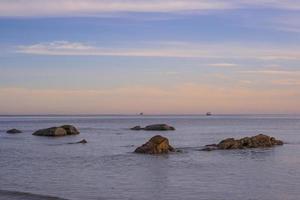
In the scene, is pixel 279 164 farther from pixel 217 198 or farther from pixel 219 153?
pixel 217 198

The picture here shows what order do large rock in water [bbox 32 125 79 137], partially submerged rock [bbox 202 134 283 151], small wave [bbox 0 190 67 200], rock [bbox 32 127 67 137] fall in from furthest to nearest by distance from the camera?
large rock in water [bbox 32 125 79 137] < rock [bbox 32 127 67 137] < partially submerged rock [bbox 202 134 283 151] < small wave [bbox 0 190 67 200]

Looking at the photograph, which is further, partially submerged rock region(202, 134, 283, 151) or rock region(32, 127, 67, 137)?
rock region(32, 127, 67, 137)

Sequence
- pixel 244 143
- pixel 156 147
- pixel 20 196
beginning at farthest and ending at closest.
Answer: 1. pixel 244 143
2. pixel 156 147
3. pixel 20 196

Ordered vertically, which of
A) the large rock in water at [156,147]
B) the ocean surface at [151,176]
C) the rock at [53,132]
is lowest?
the ocean surface at [151,176]

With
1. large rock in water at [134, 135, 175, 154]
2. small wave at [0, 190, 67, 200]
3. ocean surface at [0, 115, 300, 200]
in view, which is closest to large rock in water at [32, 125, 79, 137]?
ocean surface at [0, 115, 300, 200]

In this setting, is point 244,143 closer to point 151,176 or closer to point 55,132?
point 151,176

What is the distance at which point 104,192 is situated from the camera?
3041cm

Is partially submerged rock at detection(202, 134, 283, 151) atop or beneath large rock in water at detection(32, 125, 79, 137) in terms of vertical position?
beneath

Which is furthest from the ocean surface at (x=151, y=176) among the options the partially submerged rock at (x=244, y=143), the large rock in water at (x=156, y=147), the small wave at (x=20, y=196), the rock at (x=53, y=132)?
the rock at (x=53, y=132)

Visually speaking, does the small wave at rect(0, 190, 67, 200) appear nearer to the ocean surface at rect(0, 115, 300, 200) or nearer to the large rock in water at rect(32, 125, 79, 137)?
the ocean surface at rect(0, 115, 300, 200)

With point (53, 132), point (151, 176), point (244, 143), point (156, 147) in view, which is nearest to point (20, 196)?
point (151, 176)

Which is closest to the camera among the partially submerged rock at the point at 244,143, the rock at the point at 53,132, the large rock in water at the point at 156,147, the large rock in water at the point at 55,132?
the large rock in water at the point at 156,147

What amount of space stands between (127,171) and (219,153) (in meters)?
18.7

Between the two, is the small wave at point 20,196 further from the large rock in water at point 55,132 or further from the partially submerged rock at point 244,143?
the large rock in water at point 55,132
